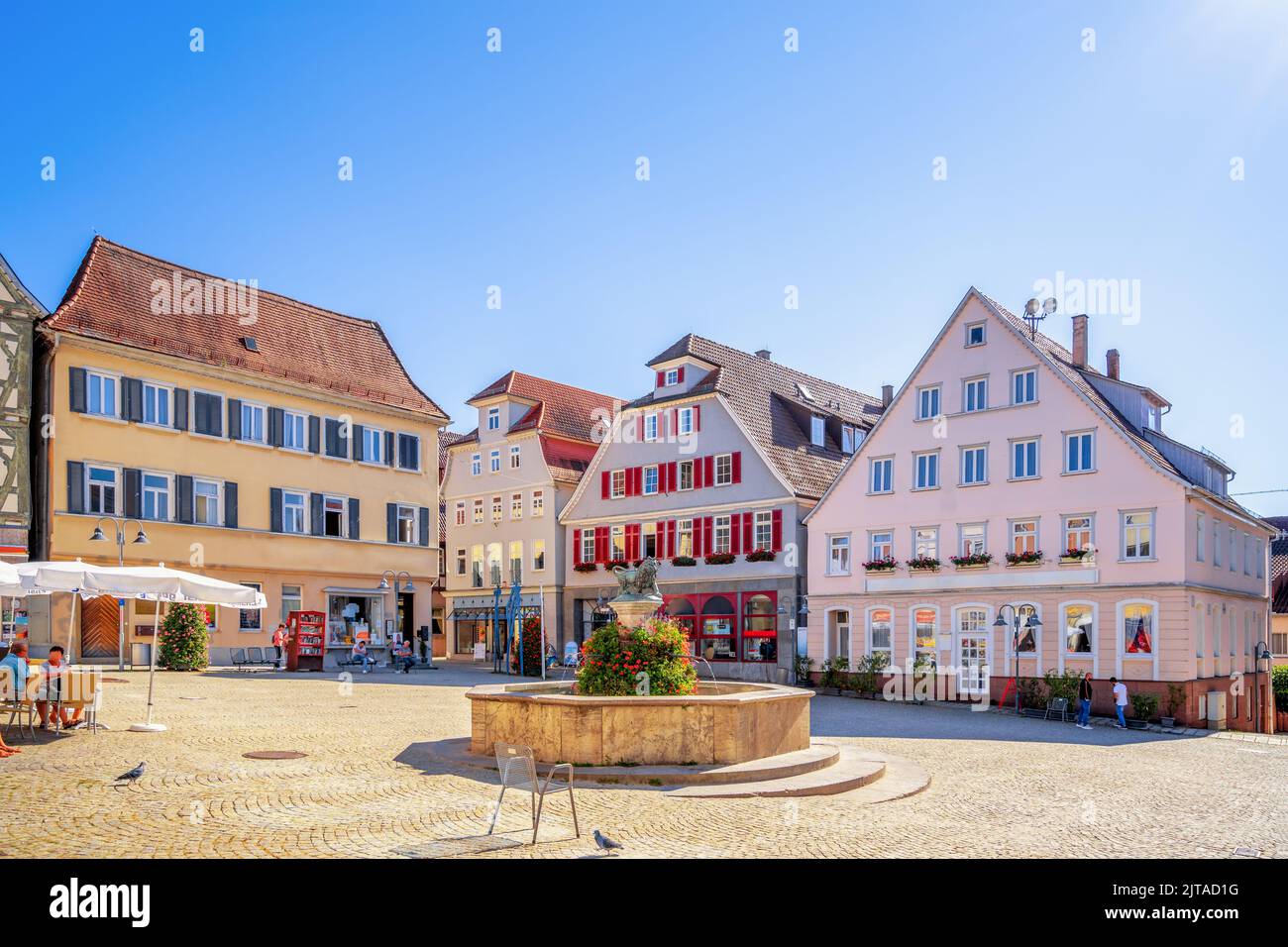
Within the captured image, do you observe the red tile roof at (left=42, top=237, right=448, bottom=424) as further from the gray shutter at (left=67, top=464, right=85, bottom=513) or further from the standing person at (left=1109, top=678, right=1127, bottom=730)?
the standing person at (left=1109, top=678, right=1127, bottom=730)

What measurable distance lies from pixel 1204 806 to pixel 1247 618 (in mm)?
29123

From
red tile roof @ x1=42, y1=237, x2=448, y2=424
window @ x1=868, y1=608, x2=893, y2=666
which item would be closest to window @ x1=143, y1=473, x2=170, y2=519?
red tile roof @ x1=42, y1=237, x2=448, y2=424

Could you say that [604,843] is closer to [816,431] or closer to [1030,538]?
[1030,538]

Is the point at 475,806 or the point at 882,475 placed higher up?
the point at 882,475

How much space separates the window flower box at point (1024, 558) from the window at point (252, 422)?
2436 cm

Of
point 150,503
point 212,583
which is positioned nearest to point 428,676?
point 150,503

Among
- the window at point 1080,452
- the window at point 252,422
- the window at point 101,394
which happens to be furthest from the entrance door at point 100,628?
the window at point 1080,452

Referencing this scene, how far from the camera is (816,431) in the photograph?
4753 centimetres

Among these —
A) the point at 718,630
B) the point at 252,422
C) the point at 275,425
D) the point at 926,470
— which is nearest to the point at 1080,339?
the point at 926,470

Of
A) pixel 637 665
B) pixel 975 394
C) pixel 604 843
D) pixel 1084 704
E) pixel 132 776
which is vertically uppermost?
pixel 975 394

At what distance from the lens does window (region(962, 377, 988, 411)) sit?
36469 mm

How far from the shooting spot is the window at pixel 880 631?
37.9 m

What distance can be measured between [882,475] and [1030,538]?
5582 mm
